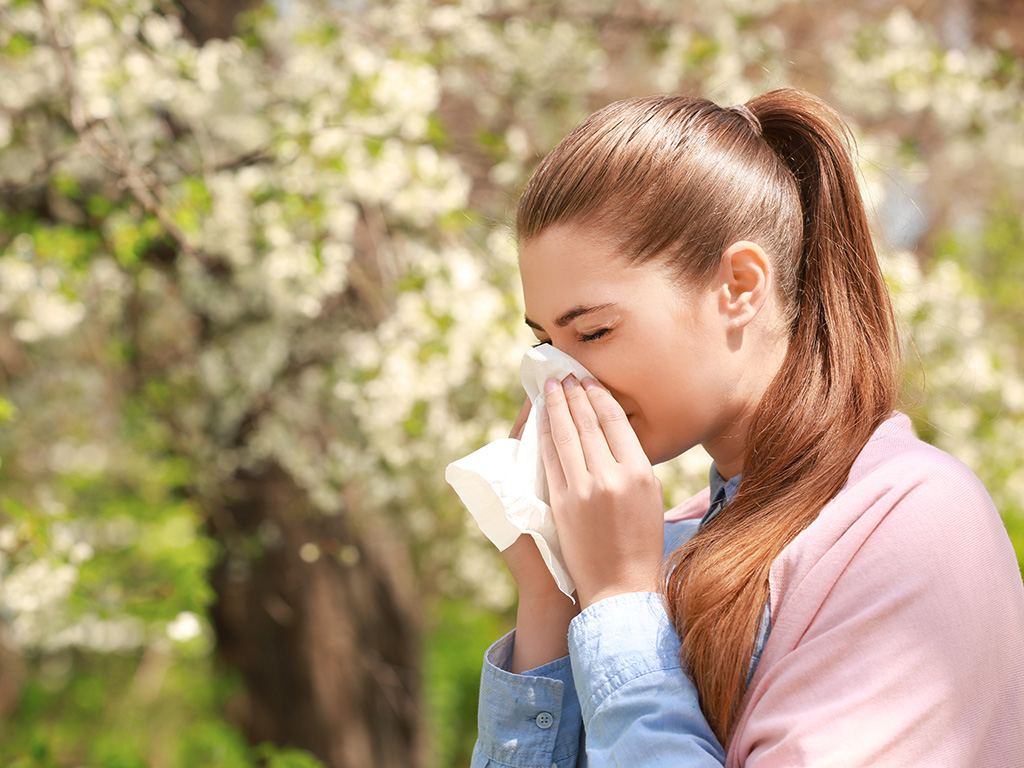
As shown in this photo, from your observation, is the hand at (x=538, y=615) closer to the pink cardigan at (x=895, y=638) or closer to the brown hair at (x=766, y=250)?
the brown hair at (x=766, y=250)

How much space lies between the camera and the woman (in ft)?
2.83

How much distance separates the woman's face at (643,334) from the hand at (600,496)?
0.05m

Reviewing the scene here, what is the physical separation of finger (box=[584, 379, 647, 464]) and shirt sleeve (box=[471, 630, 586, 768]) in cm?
31

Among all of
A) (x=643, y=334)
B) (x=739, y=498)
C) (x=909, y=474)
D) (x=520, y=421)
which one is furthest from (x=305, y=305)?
(x=909, y=474)

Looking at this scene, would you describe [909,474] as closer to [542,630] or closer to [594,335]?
[594,335]

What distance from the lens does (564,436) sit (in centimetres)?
116

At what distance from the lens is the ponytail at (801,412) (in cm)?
96

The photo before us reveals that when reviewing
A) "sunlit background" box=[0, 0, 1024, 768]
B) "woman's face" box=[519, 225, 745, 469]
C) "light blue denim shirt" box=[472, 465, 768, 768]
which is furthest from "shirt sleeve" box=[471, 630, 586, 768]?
"sunlit background" box=[0, 0, 1024, 768]

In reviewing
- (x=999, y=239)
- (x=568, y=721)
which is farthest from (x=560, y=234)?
(x=999, y=239)

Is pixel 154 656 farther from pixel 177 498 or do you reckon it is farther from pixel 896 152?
pixel 896 152

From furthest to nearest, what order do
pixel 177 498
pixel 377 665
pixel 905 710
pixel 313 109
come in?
pixel 377 665 → pixel 177 498 → pixel 313 109 → pixel 905 710

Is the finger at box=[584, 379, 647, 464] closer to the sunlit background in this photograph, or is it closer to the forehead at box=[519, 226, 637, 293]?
the forehead at box=[519, 226, 637, 293]

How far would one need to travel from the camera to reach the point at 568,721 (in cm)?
115

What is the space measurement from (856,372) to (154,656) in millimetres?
6886
